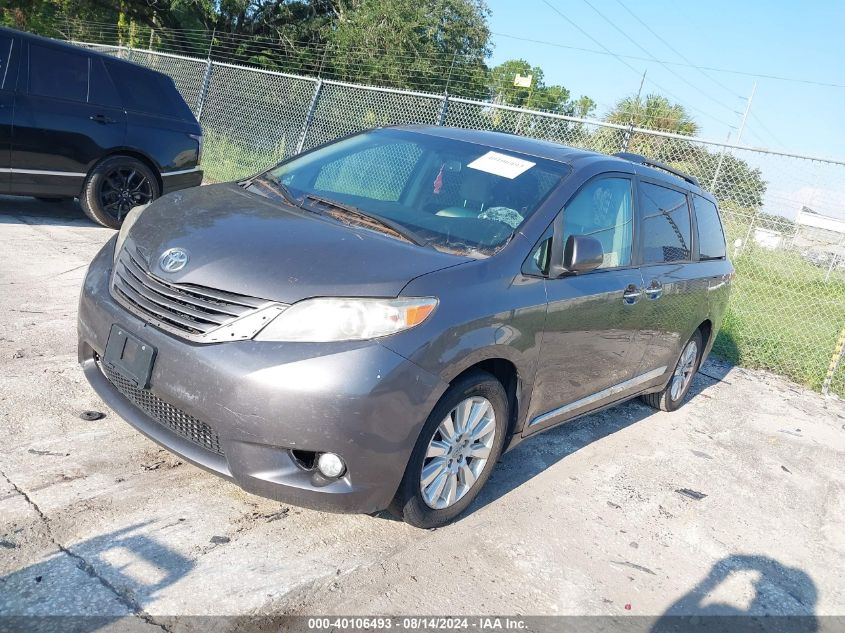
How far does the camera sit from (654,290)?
14.6 ft

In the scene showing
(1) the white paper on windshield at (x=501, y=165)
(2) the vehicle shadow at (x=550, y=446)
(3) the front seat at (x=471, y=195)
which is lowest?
(2) the vehicle shadow at (x=550, y=446)

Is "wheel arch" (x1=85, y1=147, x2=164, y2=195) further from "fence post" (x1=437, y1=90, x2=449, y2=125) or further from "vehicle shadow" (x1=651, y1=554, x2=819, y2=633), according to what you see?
"vehicle shadow" (x1=651, y1=554, x2=819, y2=633)

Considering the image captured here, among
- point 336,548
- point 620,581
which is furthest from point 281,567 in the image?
point 620,581

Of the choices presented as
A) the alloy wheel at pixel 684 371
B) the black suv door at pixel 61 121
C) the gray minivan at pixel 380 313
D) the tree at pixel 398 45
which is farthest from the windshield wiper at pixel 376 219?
the tree at pixel 398 45

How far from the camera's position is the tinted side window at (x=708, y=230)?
5.35m

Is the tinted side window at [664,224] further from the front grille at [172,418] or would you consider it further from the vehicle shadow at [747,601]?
the front grille at [172,418]

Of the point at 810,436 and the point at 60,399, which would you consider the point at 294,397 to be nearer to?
the point at 60,399

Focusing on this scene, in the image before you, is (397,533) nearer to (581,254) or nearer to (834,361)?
(581,254)

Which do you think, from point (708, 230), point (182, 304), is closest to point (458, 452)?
point (182, 304)

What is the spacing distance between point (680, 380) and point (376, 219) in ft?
10.5

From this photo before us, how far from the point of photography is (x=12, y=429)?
3.41 m

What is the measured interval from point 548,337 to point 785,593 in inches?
63.1

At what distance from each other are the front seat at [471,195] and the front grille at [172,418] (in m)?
1.58

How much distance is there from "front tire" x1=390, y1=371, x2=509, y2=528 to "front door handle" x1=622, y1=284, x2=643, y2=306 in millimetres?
1172
